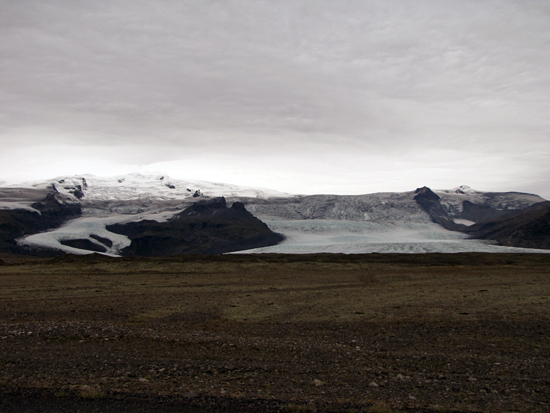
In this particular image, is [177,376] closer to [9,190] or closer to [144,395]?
[144,395]

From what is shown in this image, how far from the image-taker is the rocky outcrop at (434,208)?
153887 mm

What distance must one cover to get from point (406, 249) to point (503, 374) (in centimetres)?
7708

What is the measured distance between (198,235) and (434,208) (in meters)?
91.8

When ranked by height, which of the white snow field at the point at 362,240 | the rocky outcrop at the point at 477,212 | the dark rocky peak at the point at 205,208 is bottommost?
the white snow field at the point at 362,240

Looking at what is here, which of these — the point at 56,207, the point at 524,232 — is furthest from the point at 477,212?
the point at 56,207

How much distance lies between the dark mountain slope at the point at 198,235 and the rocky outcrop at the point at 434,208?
6278cm

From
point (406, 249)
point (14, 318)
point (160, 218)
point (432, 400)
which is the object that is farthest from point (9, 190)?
point (432, 400)

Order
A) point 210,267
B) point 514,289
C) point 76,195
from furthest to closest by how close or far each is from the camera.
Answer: point 76,195 < point 210,267 < point 514,289

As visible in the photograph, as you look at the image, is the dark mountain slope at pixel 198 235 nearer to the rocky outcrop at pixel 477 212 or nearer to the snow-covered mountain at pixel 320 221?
the snow-covered mountain at pixel 320 221

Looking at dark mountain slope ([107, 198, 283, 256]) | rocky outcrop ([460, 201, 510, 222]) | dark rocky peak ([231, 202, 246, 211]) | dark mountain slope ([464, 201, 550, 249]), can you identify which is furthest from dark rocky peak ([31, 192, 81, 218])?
rocky outcrop ([460, 201, 510, 222])

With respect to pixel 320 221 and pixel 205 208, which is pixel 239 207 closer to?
pixel 205 208

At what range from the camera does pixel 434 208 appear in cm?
17050

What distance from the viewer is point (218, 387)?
26.2ft

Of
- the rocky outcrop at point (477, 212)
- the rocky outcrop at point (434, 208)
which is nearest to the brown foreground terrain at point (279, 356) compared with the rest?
the rocky outcrop at point (434, 208)
